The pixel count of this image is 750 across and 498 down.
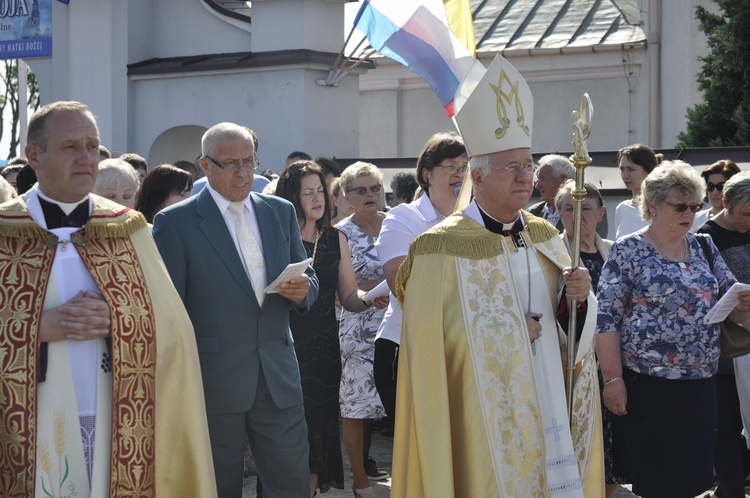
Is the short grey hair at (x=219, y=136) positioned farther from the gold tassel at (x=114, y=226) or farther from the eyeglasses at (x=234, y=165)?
the gold tassel at (x=114, y=226)

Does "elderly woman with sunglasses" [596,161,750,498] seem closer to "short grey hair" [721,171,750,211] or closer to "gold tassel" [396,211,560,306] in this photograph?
"short grey hair" [721,171,750,211]

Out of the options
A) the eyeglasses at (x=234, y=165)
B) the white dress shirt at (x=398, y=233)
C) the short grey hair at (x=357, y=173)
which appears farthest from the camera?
the short grey hair at (x=357, y=173)

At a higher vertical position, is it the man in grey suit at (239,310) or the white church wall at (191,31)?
the white church wall at (191,31)

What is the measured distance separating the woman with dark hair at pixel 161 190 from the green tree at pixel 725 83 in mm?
9057

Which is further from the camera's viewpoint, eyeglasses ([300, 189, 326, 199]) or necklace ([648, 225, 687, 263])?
eyeglasses ([300, 189, 326, 199])

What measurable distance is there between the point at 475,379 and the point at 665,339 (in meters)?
1.37

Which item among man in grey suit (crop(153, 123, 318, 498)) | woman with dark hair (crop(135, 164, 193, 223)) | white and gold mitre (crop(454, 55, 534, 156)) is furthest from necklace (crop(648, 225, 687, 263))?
woman with dark hair (crop(135, 164, 193, 223))

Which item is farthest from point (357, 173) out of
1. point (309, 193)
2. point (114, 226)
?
point (114, 226)

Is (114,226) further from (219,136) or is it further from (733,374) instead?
(733,374)

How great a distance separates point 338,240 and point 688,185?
204 cm

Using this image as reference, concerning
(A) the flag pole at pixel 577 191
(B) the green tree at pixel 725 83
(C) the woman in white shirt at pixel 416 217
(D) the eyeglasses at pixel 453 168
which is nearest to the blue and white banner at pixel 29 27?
(B) the green tree at pixel 725 83

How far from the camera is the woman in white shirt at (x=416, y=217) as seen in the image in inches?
244

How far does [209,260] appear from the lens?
5.19m

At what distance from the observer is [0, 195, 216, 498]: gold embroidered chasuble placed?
439cm
